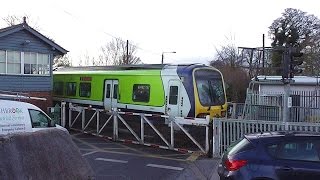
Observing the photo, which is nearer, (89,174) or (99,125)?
(89,174)

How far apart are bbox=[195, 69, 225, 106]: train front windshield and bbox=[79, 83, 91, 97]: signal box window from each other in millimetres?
7280

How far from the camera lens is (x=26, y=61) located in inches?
899

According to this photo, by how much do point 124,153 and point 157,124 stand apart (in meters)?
3.13

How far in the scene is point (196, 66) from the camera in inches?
A: 746

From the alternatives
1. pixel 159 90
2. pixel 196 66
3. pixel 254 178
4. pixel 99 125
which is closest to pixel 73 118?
pixel 99 125

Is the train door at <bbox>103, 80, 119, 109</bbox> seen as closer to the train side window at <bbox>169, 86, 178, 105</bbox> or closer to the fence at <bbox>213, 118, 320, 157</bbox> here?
Result: the train side window at <bbox>169, 86, 178, 105</bbox>

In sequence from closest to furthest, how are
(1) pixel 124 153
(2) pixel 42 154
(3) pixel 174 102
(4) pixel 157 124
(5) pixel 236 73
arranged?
(2) pixel 42 154 → (1) pixel 124 153 → (4) pixel 157 124 → (3) pixel 174 102 → (5) pixel 236 73

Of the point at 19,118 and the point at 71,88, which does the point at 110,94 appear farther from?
the point at 19,118

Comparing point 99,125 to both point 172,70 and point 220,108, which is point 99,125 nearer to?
point 172,70

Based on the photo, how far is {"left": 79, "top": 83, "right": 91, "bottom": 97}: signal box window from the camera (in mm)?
23734

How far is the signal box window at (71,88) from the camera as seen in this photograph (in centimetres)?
2536

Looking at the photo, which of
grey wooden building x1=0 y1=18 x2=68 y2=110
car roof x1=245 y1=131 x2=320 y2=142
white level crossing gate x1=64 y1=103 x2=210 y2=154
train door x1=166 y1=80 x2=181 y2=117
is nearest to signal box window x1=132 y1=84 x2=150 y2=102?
train door x1=166 y1=80 x2=181 y2=117

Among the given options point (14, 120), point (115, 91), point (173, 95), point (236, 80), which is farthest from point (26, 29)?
point (236, 80)

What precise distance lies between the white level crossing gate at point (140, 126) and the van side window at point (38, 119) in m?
3.93
